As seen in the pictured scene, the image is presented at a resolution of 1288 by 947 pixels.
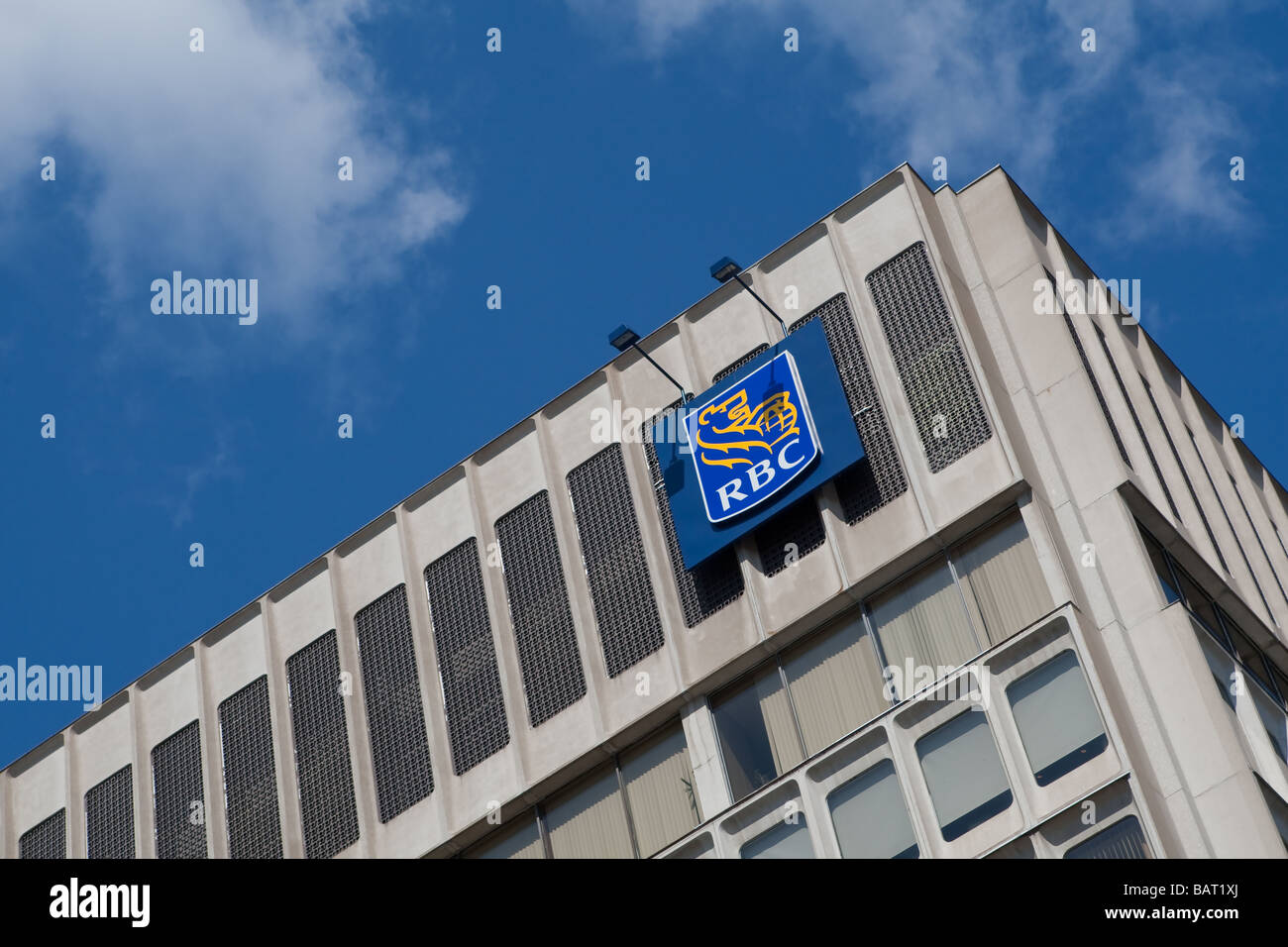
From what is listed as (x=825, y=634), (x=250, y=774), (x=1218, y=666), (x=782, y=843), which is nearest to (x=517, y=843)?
(x=782, y=843)

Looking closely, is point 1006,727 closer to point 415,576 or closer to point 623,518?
point 623,518

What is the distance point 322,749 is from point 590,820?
7.12 meters

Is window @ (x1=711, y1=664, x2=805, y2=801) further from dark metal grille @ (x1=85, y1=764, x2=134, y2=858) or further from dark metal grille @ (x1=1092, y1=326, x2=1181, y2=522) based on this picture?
dark metal grille @ (x1=85, y1=764, x2=134, y2=858)

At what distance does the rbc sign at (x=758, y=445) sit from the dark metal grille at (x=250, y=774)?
37.1 feet

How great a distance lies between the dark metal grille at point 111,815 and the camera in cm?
4038

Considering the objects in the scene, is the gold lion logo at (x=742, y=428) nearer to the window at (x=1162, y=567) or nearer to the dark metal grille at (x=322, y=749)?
the window at (x=1162, y=567)

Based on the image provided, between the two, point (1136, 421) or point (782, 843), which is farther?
point (1136, 421)

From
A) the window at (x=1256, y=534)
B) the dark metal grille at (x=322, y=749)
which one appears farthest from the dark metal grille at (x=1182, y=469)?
the dark metal grille at (x=322, y=749)

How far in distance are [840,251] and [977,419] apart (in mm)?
5379

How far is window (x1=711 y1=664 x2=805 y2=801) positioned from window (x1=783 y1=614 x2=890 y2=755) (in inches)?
11.3

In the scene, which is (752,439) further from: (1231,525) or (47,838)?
(47,838)

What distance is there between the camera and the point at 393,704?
37312mm

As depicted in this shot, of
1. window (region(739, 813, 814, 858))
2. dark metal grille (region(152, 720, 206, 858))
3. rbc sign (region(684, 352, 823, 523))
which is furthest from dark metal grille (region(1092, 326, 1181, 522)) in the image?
dark metal grille (region(152, 720, 206, 858))
